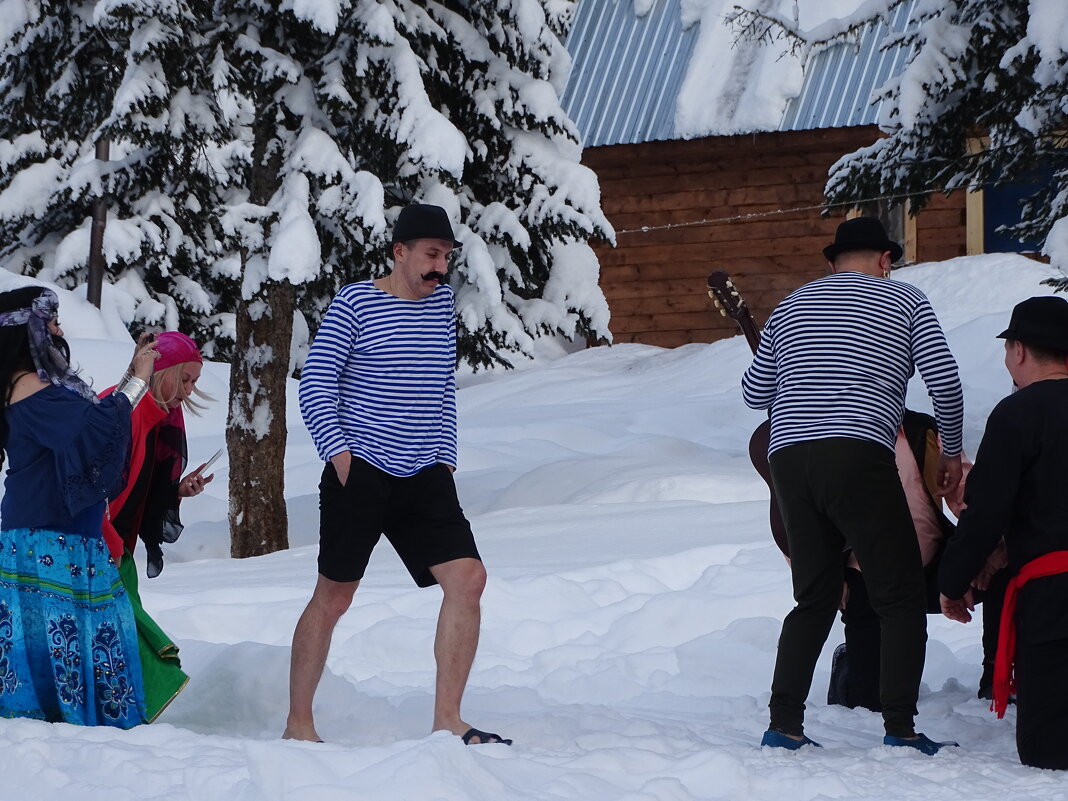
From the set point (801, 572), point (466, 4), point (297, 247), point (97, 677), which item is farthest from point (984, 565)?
point (466, 4)

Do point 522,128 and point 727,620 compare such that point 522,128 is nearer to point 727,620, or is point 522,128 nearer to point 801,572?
point 727,620

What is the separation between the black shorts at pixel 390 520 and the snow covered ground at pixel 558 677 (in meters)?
0.58

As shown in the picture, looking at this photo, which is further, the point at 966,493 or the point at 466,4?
the point at 466,4

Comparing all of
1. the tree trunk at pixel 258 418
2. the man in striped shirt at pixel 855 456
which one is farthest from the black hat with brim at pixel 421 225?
the tree trunk at pixel 258 418

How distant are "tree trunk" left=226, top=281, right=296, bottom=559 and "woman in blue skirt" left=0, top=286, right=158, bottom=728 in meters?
5.49

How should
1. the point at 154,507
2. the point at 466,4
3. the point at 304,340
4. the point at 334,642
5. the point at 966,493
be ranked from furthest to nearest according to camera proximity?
the point at 304,340, the point at 466,4, the point at 334,642, the point at 154,507, the point at 966,493

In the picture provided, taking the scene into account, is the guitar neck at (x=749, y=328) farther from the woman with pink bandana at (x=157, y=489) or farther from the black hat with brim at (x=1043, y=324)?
the woman with pink bandana at (x=157, y=489)

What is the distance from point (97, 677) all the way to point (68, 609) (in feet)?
0.82

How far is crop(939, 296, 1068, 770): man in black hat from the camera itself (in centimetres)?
418

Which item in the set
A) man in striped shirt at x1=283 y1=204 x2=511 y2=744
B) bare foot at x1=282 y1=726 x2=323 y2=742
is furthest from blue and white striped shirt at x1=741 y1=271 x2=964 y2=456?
bare foot at x1=282 y1=726 x2=323 y2=742

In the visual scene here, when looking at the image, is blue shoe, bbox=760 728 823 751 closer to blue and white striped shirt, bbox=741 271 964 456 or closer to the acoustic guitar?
the acoustic guitar

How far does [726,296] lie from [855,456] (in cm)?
136

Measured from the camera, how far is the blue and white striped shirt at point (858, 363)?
4488 millimetres

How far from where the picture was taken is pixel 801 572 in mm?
4555
